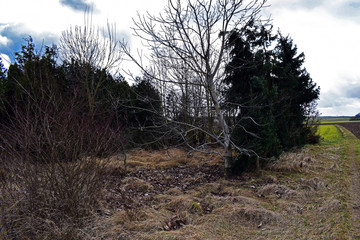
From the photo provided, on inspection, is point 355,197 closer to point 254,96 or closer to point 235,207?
point 235,207

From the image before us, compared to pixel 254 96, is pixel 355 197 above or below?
below

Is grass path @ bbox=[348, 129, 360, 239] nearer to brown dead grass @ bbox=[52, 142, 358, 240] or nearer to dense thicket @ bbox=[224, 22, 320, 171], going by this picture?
brown dead grass @ bbox=[52, 142, 358, 240]

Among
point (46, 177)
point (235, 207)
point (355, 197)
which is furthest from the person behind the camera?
point (355, 197)

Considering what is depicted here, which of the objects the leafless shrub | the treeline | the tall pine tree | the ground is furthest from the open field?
the tall pine tree

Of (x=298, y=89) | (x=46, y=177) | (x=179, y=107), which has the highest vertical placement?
(x=298, y=89)

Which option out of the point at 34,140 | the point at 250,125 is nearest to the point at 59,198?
the point at 34,140

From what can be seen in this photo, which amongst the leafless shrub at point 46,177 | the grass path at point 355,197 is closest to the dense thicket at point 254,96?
the grass path at point 355,197

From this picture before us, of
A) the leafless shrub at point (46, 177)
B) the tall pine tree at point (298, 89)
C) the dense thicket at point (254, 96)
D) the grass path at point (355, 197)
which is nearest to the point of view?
the leafless shrub at point (46, 177)

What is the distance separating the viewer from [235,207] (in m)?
3.83

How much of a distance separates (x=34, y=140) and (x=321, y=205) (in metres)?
5.09

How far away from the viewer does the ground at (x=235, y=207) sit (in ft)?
10.2

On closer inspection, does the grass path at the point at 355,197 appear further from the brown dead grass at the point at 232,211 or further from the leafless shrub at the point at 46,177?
the leafless shrub at the point at 46,177

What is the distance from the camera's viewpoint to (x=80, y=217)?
3174mm

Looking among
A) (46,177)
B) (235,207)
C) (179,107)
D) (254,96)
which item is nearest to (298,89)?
(254,96)
